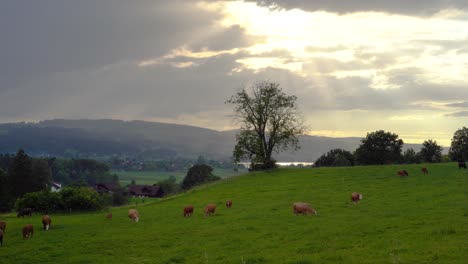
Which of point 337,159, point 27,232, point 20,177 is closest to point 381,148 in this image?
point 337,159

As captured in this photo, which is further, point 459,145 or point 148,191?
point 148,191

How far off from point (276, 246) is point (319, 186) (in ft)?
96.7

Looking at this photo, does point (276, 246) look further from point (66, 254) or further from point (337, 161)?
point (337, 161)

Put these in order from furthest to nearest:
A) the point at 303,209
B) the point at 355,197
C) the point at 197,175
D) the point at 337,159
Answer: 1. the point at 197,175
2. the point at 337,159
3. the point at 355,197
4. the point at 303,209

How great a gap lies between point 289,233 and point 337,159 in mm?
84505

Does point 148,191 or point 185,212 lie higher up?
point 185,212

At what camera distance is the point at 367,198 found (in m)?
38.4

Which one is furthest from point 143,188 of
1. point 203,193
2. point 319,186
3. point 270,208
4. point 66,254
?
point 66,254

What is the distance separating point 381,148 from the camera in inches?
3361

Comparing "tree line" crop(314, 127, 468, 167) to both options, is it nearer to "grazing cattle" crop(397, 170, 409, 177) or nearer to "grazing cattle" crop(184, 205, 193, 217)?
"grazing cattle" crop(397, 170, 409, 177)

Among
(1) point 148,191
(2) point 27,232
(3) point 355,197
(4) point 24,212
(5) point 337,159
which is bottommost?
(1) point 148,191

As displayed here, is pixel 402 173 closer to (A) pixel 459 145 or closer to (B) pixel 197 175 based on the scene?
(A) pixel 459 145

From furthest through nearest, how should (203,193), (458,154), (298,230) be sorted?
1. (458,154)
2. (203,193)
3. (298,230)

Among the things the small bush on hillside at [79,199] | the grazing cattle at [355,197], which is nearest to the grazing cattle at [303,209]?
the grazing cattle at [355,197]
